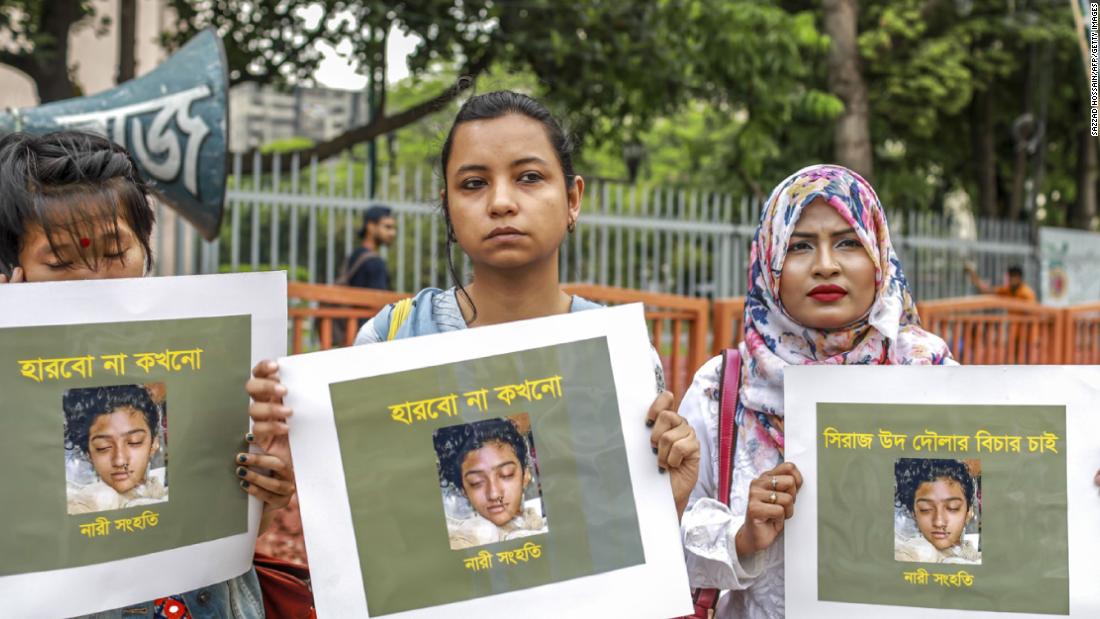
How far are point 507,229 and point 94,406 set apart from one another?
764 millimetres

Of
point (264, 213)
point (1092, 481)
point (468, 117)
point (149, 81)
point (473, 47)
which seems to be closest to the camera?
point (1092, 481)

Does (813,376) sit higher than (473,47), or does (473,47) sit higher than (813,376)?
(473,47)

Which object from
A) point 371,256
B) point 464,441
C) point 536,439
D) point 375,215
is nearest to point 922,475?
point 536,439

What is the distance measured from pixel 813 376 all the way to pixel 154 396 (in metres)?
1.16

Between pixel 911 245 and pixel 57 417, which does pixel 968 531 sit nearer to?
pixel 57 417

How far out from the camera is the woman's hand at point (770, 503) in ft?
6.15

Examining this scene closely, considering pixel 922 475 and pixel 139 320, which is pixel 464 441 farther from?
pixel 922 475

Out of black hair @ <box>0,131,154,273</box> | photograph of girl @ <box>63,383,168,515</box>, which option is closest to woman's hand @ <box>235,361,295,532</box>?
photograph of girl @ <box>63,383,168,515</box>

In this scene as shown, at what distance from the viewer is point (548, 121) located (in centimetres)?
207

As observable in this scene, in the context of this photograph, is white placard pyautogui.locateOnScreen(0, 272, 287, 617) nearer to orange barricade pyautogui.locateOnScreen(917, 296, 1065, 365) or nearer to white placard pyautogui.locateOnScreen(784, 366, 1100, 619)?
white placard pyautogui.locateOnScreen(784, 366, 1100, 619)

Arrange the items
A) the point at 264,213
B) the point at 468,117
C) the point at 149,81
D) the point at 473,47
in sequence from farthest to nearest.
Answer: the point at 473,47 → the point at 264,213 → the point at 149,81 → the point at 468,117

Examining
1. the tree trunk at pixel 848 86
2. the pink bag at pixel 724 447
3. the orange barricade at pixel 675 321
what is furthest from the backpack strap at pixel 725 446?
the tree trunk at pixel 848 86

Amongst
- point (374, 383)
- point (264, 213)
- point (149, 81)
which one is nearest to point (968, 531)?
point (374, 383)

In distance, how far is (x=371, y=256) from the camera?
7945 millimetres
